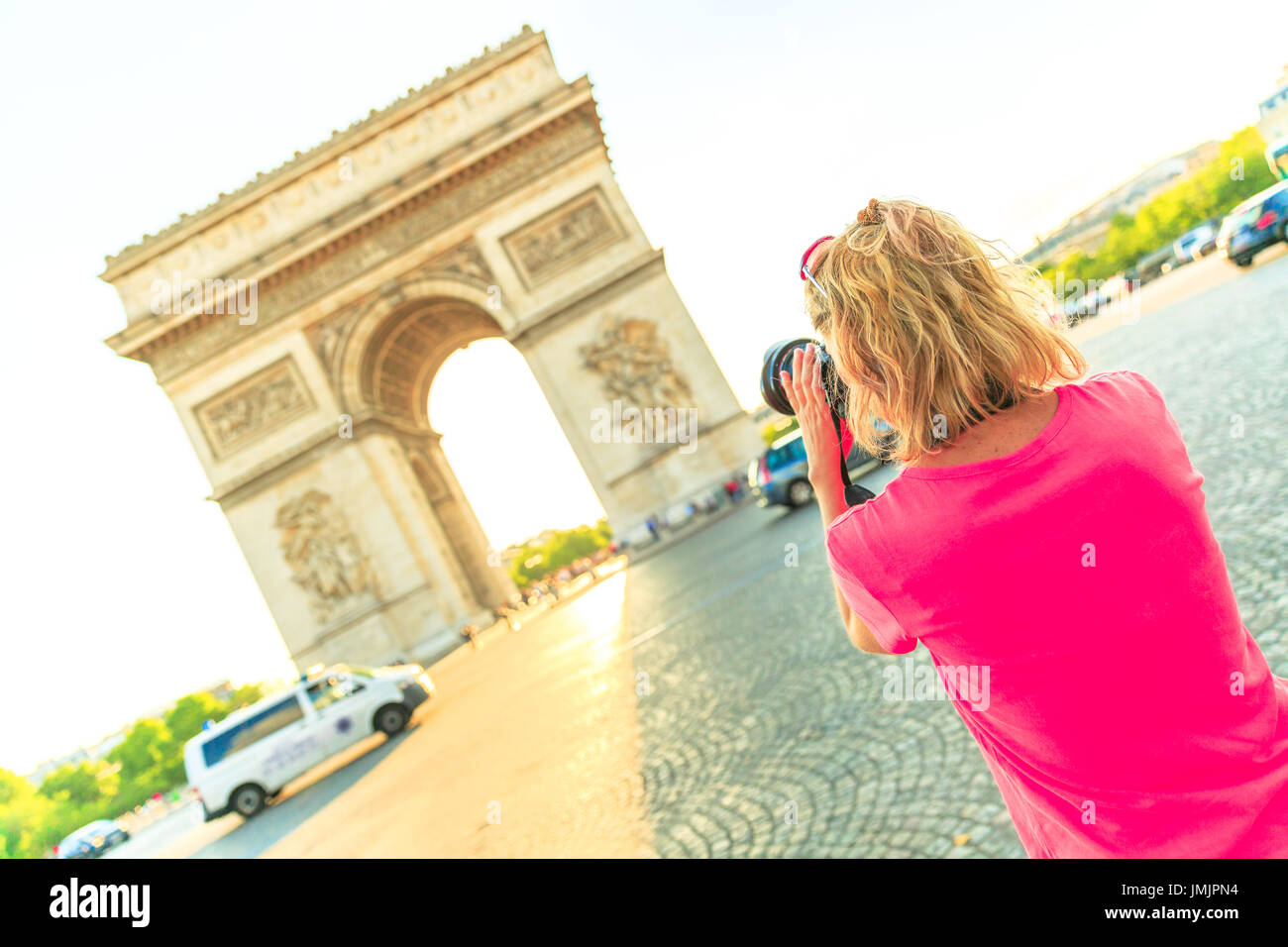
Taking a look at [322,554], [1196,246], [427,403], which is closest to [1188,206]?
[1196,246]

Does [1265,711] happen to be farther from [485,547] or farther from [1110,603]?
[485,547]

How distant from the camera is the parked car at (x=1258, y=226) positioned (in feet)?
45.9

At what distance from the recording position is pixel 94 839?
21172 millimetres

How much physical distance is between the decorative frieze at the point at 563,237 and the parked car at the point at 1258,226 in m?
13.4

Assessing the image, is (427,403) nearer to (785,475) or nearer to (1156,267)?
(785,475)

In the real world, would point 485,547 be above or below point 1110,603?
above

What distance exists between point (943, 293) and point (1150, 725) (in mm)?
634

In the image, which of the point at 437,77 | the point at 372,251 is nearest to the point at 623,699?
the point at 372,251

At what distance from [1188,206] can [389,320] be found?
5667cm

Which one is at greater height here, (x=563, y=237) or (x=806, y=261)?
(x=563, y=237)

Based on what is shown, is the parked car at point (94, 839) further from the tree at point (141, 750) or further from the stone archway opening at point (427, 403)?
the tree at point (141, 750)

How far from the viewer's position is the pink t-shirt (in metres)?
1.01

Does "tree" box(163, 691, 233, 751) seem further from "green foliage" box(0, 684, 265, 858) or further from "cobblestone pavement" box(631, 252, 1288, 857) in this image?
"cobblestone pavement" box(631, 252, 1288, 857)
